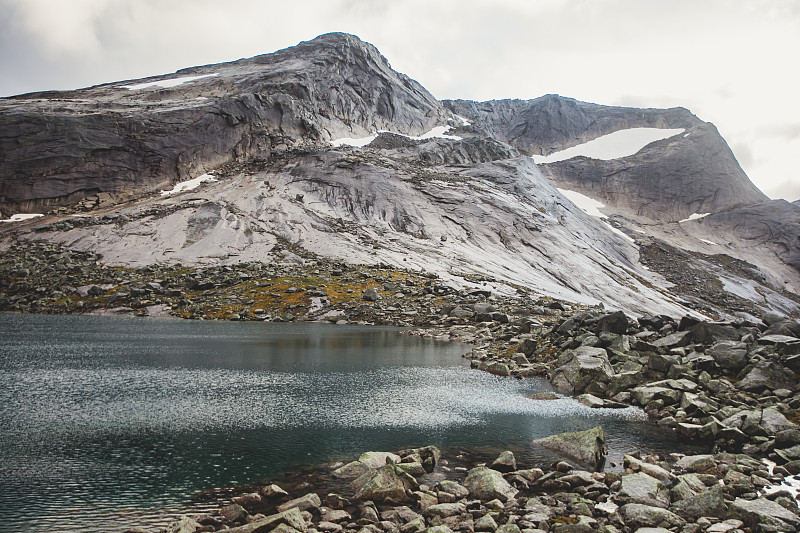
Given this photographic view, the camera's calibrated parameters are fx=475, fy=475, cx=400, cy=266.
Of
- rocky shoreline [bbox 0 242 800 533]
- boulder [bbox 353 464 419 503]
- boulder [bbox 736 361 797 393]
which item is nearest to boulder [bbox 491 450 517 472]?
rocky shoreline [bbox 0 242 800 533]

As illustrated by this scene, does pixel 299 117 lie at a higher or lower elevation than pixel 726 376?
higher

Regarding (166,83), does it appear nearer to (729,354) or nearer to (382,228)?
(382,228)

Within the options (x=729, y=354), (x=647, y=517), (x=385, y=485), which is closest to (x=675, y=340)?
(x=729, y=354)

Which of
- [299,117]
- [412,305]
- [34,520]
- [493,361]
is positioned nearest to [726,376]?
[493,361]

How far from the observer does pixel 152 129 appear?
146 metres

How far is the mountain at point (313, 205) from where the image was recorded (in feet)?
361

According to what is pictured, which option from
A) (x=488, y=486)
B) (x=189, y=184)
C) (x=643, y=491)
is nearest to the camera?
(x=643, y=491)

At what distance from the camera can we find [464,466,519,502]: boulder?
52.4 ft

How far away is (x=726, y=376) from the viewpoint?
104 ft

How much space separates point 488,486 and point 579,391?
20263mm

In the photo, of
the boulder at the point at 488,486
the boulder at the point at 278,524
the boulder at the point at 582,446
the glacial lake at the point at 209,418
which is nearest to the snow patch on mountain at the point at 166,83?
the glacial lake at the point at 209,418

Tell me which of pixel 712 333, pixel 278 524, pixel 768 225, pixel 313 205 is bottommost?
pixel 278 524

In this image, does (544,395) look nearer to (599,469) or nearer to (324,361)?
(599,469)

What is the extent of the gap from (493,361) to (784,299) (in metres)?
153
